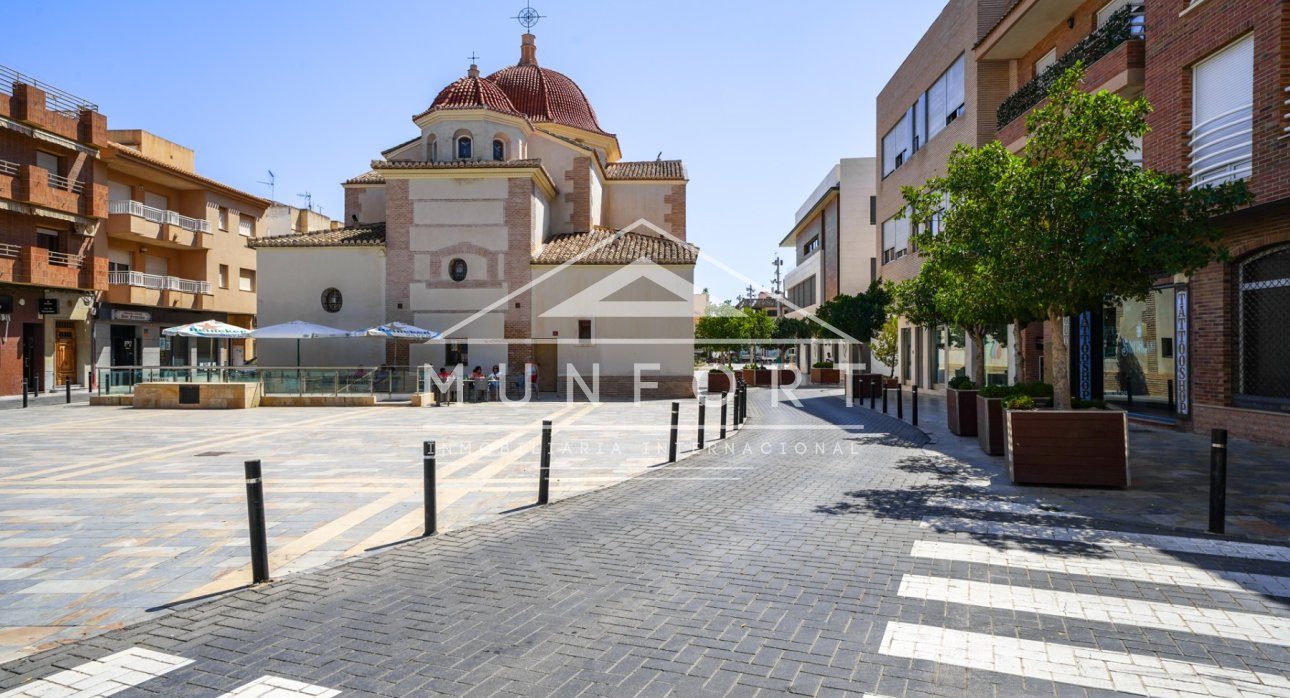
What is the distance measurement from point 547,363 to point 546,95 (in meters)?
13.5

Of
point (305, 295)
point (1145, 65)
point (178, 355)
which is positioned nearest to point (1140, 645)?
point (1145, 65)

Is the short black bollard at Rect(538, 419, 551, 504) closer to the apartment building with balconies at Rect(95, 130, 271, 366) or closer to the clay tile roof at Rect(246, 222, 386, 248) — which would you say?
the clay tile roof at Rect(246, 222, 386, 248)

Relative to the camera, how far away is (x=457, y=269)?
85.6 ft

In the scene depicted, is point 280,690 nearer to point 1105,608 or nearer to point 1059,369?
point 1105,608

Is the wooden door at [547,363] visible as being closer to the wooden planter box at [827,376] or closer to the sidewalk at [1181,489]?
the wooden planter box at [827,376]

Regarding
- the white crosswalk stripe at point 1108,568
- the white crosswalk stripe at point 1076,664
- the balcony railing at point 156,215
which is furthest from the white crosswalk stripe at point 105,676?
the balcony railing at point 156,215

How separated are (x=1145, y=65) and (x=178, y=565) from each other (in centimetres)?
1730

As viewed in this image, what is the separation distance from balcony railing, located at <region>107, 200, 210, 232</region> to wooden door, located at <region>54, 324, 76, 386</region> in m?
5.31

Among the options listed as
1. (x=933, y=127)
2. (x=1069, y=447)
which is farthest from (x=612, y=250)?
(x=1069, y=447)

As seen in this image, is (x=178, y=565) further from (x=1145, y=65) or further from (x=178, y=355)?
(x=178, y=355)

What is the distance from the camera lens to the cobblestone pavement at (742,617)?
350 centimetres

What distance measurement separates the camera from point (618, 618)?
14.1ft

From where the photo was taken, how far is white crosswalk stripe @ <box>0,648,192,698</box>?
3.46 metres

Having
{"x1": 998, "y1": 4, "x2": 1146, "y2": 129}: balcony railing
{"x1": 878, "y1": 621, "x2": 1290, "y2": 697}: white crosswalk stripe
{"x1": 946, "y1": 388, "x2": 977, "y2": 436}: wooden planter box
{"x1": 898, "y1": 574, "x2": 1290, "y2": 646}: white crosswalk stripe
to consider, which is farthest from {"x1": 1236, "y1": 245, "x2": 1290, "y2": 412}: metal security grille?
{"x1": 878, "y1": 621, "x2": 1290, "y2": 697}: white crosswalk stripe
